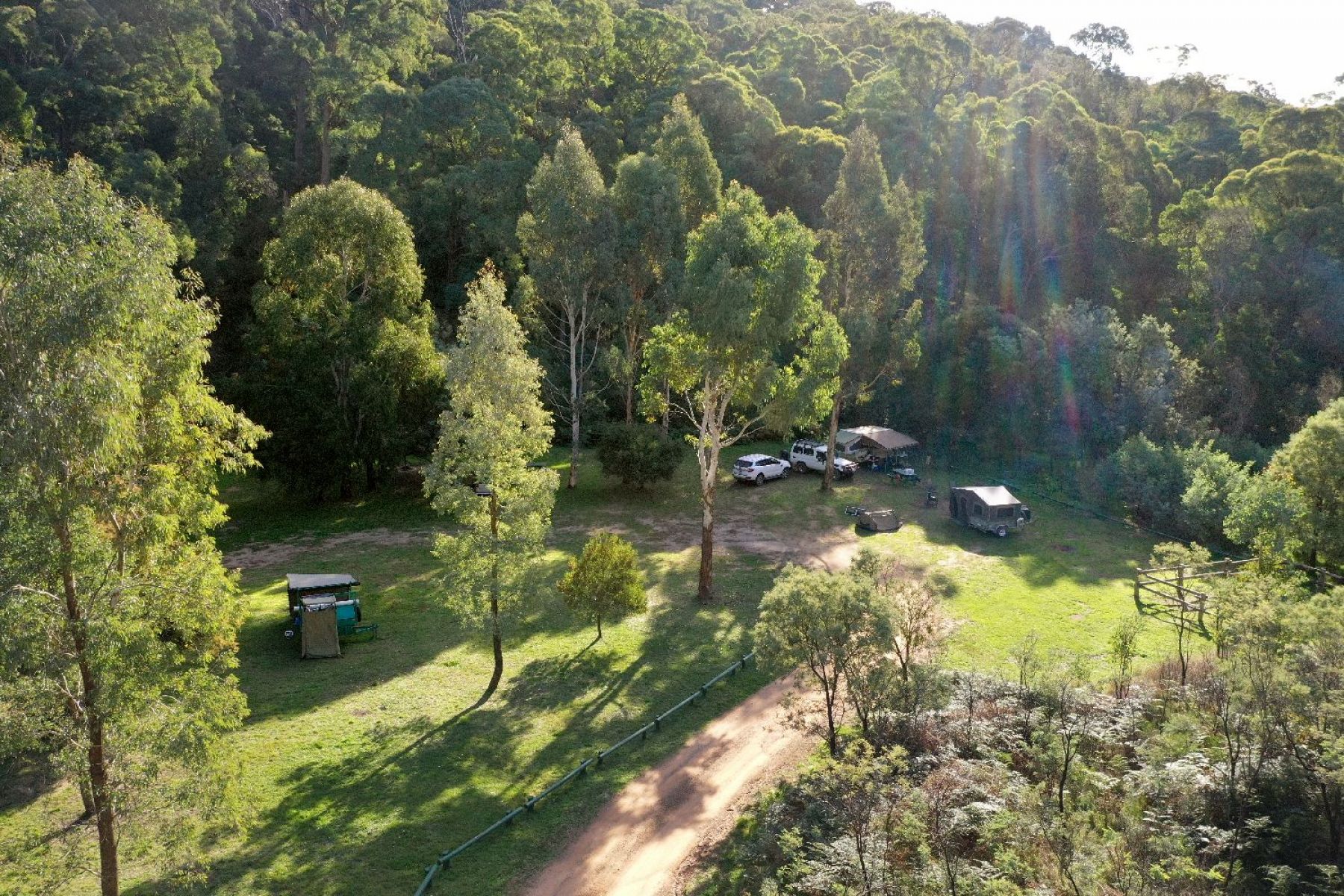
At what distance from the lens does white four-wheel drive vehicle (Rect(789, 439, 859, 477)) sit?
41625 millimetres

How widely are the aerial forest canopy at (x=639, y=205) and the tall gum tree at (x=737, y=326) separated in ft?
20.1

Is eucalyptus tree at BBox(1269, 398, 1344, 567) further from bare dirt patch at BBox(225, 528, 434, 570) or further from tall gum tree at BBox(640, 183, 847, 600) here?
bare dirt patch at BBox(225, 528, 434, 570)

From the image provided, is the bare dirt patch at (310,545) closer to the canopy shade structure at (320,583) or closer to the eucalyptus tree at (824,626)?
the canopy shade structure at (320,583)

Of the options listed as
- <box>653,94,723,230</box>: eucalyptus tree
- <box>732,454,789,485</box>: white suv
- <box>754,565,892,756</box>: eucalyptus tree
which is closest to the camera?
<box>754,565,892,756</box>: eucalyptus tree

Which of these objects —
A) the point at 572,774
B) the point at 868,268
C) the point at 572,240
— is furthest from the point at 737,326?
the point at 868,268

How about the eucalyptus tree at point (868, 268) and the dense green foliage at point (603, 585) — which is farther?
the eucalyptus tree at point (868, 268)

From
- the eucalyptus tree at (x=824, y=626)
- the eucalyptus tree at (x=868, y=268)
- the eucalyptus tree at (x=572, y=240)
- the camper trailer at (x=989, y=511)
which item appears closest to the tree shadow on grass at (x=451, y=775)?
the eucalyptus tree at (x=824, y=626)

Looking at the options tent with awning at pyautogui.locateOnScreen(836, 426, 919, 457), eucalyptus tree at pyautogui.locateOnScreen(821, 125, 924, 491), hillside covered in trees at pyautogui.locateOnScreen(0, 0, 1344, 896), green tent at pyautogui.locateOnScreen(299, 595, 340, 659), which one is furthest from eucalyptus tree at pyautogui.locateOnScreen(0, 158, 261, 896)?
tent with awning at pyautogui.locateOnScreen(836, 426, 919, 457)

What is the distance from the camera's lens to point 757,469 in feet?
133

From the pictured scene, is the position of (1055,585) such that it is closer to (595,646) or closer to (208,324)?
(595,646)

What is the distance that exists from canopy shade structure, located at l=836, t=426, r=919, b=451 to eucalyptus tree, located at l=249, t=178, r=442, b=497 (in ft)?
67.6

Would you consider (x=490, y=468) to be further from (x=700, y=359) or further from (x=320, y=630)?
(x=700, y=359)

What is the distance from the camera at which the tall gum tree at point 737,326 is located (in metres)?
26.0

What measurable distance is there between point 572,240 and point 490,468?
1956 cm
